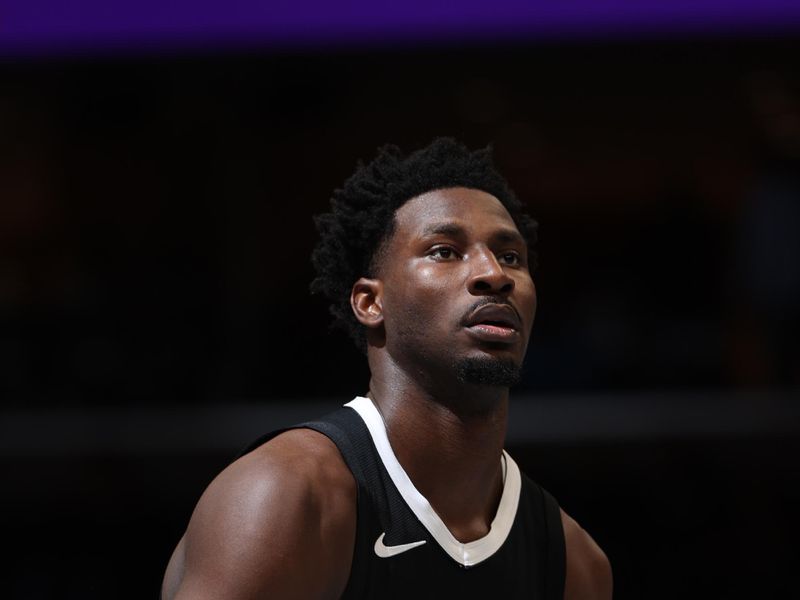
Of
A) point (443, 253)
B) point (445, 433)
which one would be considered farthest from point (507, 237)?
point (445, 433)

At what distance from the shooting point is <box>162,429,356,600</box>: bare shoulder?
2268 millimetres

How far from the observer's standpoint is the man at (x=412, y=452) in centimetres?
235

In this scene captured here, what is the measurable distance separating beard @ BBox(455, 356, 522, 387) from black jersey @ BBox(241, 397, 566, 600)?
0.24 m

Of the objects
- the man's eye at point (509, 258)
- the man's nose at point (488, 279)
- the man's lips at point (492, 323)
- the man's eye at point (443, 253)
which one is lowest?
the man's lips at point (492, 323)

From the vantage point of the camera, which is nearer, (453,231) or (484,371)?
(484,371)

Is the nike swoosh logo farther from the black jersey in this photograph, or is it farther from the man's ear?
the man's ear

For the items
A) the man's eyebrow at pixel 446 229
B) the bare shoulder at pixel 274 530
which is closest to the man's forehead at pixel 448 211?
the man's eyebrow at pixel 446 229

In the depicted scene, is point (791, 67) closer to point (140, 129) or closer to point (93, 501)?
point (140, 129)

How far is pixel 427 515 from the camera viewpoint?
262cm

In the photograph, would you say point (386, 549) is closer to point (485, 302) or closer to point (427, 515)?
point (427, 515)

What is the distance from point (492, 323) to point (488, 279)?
97mm

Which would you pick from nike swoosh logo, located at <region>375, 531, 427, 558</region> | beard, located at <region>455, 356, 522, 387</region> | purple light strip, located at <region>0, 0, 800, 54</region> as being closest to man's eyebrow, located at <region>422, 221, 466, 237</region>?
beard, located at <region>455, 356, 522, 387</region>

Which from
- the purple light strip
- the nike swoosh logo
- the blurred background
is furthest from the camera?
the purple light strip

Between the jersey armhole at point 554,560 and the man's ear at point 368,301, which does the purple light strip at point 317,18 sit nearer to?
the man's ear at point 368,301
